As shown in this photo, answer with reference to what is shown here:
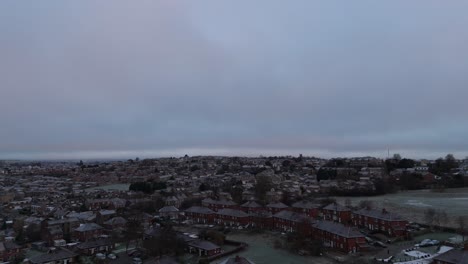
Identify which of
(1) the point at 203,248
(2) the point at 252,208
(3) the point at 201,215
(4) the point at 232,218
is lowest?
(1) the point at 203,248

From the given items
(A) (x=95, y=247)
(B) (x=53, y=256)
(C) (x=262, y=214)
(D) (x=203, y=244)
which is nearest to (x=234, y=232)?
(C) (x=262, y=214)

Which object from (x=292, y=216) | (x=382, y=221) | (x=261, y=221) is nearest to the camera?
(x=382, y=221)

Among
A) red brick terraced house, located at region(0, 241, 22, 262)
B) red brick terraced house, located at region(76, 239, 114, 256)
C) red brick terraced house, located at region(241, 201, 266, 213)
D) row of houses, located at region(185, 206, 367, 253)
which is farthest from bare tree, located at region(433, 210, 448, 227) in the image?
red brick terraced house, located at region(0, 241, 22, 262)

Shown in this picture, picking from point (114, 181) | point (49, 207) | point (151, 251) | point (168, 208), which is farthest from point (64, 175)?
point (151, 251)

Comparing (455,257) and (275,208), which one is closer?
(455,257)

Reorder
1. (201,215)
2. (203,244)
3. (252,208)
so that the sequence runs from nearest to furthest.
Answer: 1. (203,244)
2. (201,215)
3. (252,208)

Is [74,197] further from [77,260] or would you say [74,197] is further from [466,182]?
[466,182]

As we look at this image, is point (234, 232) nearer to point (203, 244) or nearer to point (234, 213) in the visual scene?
point (234, 213)
